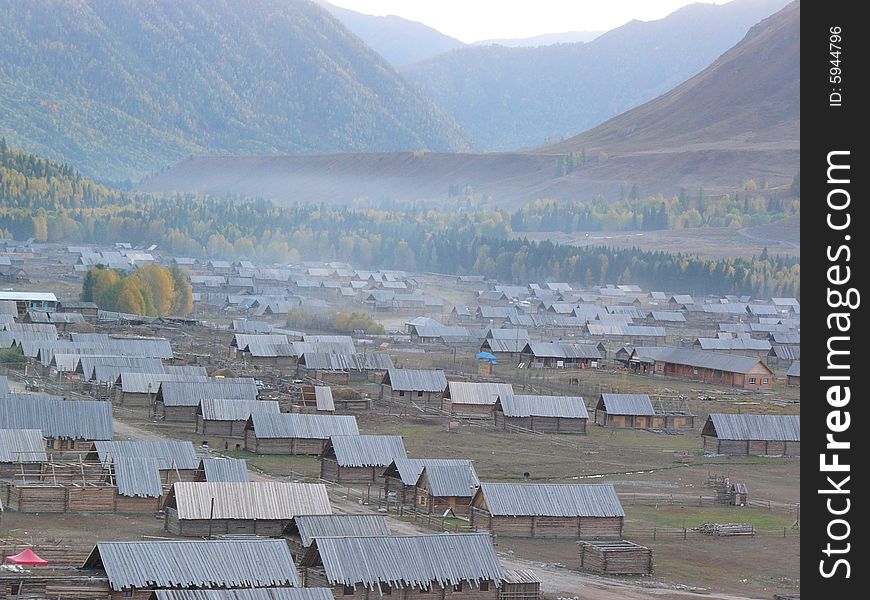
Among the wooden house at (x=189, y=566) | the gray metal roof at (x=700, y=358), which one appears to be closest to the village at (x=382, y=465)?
the wooden house at (x=189, y=566)

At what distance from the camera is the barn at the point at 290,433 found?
186 ft

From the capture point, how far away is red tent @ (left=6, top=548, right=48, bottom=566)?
34594 mm

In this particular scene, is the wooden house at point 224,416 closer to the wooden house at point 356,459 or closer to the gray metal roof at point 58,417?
the gray metal roof at point 58,417

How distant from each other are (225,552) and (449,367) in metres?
59.4

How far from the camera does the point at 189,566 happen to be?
3238cm

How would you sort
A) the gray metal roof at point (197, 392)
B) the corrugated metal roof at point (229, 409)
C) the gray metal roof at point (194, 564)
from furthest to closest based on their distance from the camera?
the gray metal roof at point (197, 392) → the corrugated metal roof at point (229, 409) → the gray metal roof at point (194, 564)

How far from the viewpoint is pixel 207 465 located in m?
45.2

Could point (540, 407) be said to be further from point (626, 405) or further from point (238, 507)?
point (238, 507)

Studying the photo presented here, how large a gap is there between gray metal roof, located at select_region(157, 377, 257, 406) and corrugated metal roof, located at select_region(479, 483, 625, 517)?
21825 mm

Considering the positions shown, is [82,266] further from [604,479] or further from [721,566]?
[721,566]

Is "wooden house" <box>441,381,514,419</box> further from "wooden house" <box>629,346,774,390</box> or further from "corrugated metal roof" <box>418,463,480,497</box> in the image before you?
"wooden house" <box>629,346,774,390</box>

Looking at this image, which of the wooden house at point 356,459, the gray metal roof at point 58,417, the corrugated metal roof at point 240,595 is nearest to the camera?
the corrugated metal roof at point 240,595

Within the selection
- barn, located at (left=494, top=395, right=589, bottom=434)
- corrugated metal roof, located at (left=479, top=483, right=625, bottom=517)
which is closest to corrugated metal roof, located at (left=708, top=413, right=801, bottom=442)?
barn, located at (left=494, top=395, right=589, bottom=434)
